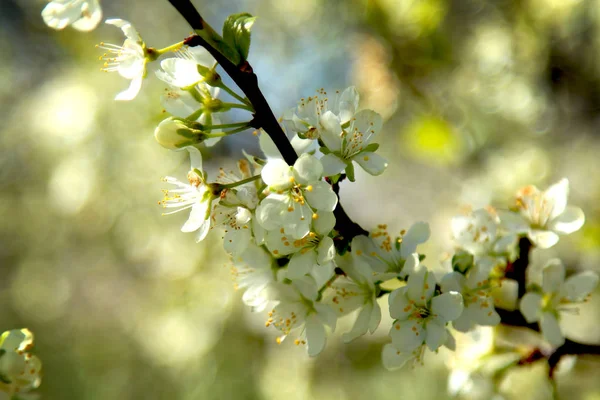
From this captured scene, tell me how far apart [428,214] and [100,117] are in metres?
1.52

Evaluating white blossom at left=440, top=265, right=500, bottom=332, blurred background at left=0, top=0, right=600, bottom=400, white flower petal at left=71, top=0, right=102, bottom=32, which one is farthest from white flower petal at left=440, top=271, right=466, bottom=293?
blurred background at left=0, top=0, right=600, bottom=400

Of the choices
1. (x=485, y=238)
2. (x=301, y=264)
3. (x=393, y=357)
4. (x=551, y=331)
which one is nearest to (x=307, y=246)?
(x=301, y=264)

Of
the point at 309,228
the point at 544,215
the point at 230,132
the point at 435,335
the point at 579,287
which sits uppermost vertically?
the point at 230,132

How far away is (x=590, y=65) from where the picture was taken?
81.8 inches

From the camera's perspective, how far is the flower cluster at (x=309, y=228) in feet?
2.29

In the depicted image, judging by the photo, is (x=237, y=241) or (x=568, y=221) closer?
(x=237, y=241)

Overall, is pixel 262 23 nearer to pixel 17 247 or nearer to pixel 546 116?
pixel 546 116

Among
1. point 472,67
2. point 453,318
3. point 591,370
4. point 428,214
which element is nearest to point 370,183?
point 428,214

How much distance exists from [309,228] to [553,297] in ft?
1.70

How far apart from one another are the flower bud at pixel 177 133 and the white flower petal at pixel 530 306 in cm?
59

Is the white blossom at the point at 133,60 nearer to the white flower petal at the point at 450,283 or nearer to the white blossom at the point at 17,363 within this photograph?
the white blossom at the point at 17,363

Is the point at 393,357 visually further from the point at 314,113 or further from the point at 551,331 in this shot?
the point at 314,113

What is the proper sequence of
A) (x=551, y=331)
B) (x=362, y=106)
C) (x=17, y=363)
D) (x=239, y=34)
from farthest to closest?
(x=362, y=106)
(x=551, y=331)
(x=17, y=363)
(x=239, y=34)

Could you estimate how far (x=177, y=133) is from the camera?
709 mm
